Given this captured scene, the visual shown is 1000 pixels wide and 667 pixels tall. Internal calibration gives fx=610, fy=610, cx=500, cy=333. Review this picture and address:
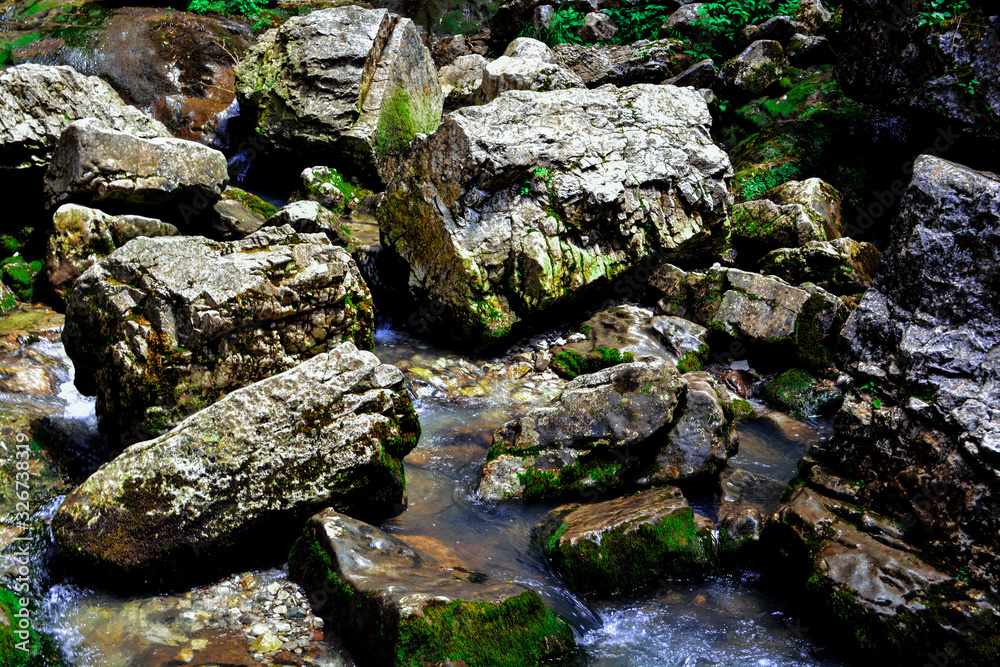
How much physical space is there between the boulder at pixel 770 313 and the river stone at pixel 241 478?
5.04m

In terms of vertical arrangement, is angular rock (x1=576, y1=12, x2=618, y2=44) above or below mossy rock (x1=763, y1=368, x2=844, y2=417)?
above

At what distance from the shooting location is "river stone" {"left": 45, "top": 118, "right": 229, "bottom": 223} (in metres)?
7.48

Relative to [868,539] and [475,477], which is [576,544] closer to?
[475,477]

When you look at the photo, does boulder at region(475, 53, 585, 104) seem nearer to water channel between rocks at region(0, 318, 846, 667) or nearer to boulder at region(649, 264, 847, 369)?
boulder at region(649, 264, 847, 369)

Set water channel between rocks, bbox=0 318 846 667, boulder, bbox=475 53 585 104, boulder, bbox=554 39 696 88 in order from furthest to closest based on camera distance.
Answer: boulder, bbox=554 39 696 88
boulder, bbox=475 53 585 104
water channel between rocks, bbox=0 318 846 667

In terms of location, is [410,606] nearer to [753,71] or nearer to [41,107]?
[41,107]

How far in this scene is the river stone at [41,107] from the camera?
25.4 ft

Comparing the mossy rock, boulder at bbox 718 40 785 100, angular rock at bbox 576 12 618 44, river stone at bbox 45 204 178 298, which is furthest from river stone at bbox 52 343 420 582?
angular rock at bbox 576 12 618 44

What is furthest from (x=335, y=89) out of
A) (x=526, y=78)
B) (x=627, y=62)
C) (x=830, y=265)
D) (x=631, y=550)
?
(x=631, y=550)

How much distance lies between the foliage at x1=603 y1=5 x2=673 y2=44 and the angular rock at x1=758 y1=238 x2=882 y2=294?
31.3 feet

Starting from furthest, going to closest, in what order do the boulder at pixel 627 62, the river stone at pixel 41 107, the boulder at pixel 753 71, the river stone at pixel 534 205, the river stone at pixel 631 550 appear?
the boulder at pixel 627 62
the boulder at pixel 753 71
the river stone at pixel 41 107
the river stone at pixel 534 205
the river stone at pixel 631 550

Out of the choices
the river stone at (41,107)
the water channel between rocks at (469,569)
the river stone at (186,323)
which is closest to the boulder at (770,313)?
the water channel between rocks at (469,569)

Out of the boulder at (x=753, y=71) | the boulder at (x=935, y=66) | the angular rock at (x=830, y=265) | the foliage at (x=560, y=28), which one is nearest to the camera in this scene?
the boulder at (x=935, y=66)

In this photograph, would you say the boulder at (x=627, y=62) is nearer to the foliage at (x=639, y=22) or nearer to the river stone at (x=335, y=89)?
the foliage at (x=639, y=22)
